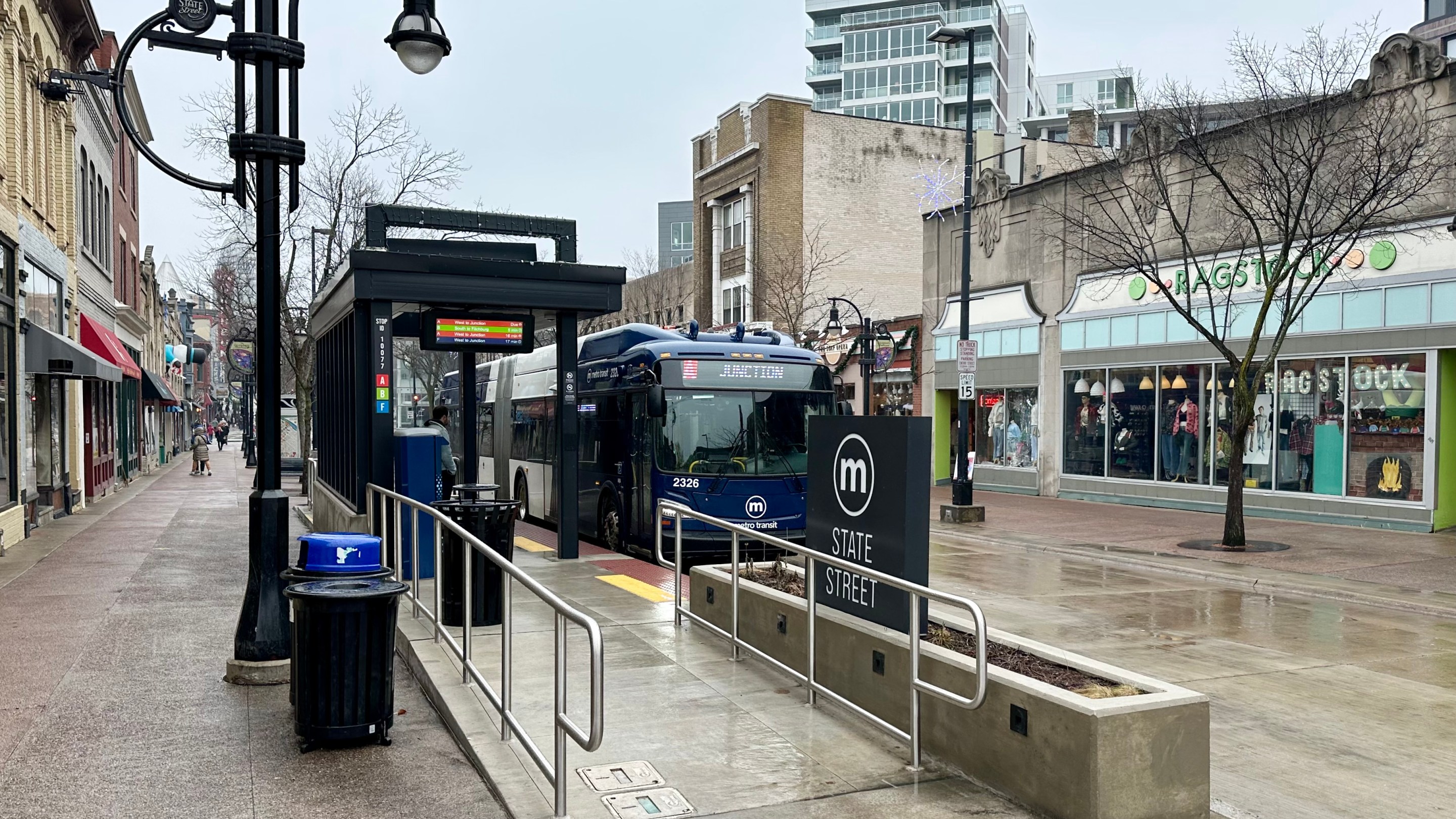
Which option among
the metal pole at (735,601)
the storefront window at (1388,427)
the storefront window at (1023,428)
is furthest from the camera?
the storefront window at (1023,428)

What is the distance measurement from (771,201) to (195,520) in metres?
27.6

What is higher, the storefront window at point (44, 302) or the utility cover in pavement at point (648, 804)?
the storefront window at point (44, 302)

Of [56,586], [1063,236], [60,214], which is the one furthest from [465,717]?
[1063,236]

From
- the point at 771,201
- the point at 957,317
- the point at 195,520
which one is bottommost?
the point at 195,520

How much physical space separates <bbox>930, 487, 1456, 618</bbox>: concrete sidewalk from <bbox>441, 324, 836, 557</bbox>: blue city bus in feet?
15.5

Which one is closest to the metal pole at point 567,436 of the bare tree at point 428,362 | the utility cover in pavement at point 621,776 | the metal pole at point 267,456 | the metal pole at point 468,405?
the metal pole at point 468,405

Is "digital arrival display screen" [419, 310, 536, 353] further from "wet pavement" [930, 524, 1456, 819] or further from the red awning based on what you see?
the red awning

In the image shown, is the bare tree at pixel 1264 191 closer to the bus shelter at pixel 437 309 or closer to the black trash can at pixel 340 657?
the bus shelter at pixel 437 309

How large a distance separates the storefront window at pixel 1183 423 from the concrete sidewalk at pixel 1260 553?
820 mm

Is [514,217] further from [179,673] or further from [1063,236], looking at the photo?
[1063,236]

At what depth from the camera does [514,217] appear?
13.6 meters

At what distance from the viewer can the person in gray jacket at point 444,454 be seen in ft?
43.8

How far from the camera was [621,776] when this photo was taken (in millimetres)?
5445

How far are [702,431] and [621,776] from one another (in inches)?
343
